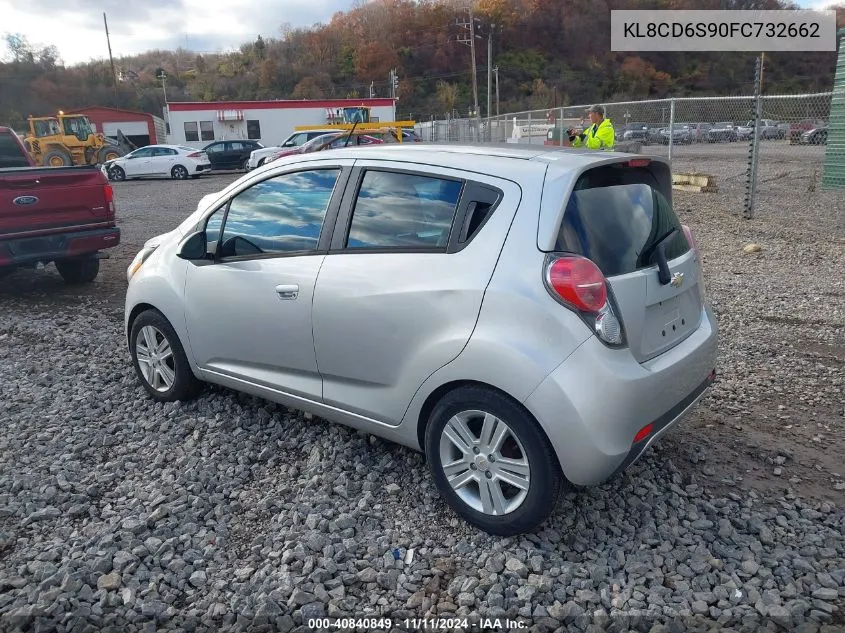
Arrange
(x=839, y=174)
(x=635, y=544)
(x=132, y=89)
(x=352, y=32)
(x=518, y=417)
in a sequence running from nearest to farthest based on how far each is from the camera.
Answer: (x=518, y=417)
(x=635, y=544)
(x=839, y=174)
(x=132, y=89)
(x=352, y=32)

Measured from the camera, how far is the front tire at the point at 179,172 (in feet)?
88.3

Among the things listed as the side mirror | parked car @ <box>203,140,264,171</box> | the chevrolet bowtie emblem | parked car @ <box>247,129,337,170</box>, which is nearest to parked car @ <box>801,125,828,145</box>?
the chevrolet bowtie emblem

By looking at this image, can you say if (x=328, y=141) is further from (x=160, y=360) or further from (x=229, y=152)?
(x=160, y=360)

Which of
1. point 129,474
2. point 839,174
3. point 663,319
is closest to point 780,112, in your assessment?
point 839,174

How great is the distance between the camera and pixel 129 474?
12.3ft

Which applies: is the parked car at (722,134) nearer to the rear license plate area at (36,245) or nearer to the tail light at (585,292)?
the rear license plate area at (36,245)

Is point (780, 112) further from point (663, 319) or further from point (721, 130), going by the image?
point (663, 319)

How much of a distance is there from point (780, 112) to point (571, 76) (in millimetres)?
93370

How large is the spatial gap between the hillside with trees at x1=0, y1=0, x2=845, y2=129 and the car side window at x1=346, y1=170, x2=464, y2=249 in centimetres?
7950

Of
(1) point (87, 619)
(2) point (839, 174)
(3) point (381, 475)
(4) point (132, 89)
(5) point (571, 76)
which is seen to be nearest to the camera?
(1) point (87, 619)

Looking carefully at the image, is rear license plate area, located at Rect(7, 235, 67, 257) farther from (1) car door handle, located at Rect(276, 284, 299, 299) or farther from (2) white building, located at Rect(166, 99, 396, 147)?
(2) white building, located at Rect(166, 99, 396, 147)

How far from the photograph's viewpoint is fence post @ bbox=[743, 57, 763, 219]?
10664mm

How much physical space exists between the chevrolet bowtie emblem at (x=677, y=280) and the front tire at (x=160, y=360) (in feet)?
9.70

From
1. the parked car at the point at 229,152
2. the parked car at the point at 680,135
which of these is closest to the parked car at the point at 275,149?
the parked car at the point at 229,152
